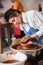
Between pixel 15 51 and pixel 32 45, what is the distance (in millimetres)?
106

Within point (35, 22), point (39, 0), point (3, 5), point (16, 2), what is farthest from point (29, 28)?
point (3, 5)

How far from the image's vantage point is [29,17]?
1.23m

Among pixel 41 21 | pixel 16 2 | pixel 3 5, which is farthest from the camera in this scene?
pixel 3 5

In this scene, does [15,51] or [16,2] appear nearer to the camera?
[15,51]

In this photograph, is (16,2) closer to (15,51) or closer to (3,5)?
(3,5)

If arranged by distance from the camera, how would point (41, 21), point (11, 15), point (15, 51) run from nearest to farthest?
1. point (15, 51)
2. point (41, 21)
3. point (11, 15)

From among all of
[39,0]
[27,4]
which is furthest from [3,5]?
[39,0]

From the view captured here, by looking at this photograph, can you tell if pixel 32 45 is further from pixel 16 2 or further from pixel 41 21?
pixel 16 2

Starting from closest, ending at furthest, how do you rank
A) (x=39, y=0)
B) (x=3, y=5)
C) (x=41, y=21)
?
(x=41, y=21) → (x=39, y=0) → (x=3, y=5)

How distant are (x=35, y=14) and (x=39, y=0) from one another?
59.8 inches

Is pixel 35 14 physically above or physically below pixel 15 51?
above

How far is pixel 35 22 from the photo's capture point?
122 centimetres

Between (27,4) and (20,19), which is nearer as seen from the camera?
(20,19)

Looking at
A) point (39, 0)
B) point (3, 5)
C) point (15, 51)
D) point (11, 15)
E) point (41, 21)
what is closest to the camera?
point (15, 51)
